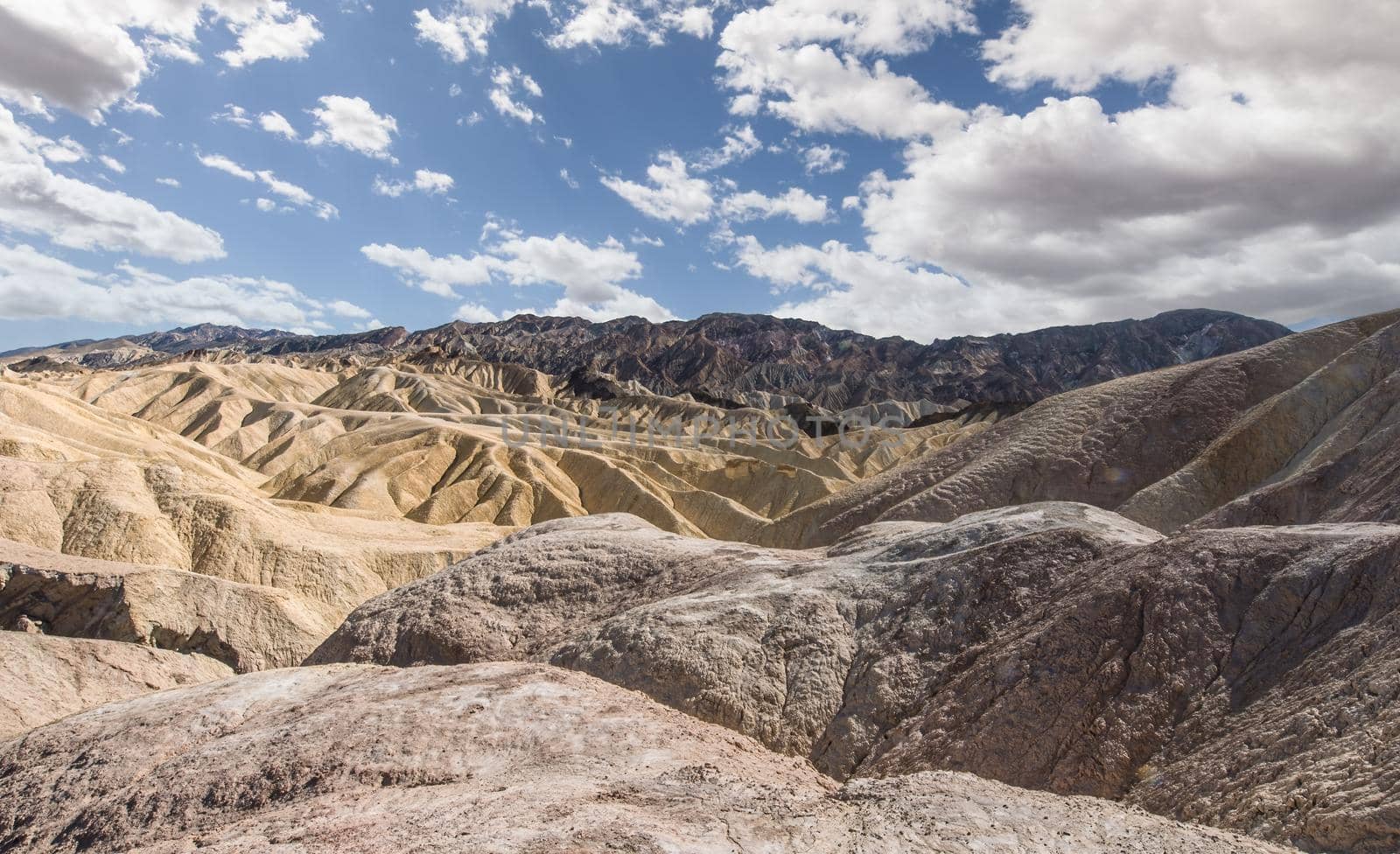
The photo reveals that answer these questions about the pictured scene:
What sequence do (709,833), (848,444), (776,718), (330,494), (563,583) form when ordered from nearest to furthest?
1. (709,833)
2. (776,718)
3. (563,583)
4. (330,494)
5. (848,444)

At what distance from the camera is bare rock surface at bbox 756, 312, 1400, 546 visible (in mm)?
18375

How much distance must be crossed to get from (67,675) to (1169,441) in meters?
24.5

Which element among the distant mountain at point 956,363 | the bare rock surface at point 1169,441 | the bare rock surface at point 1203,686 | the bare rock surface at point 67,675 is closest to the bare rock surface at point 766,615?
the bare rock surface at point 1203,686

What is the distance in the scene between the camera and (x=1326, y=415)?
18.9 m

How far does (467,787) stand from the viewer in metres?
5.91

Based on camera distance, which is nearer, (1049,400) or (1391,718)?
(1391,718)

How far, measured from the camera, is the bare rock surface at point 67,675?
1332 centimetres

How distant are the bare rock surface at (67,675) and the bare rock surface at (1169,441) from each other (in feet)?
49.5

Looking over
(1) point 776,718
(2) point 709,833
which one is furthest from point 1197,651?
(2) point 709,833

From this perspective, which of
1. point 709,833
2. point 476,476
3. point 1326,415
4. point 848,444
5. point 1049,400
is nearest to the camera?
point 709,833

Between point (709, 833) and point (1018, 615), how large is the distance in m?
5.22

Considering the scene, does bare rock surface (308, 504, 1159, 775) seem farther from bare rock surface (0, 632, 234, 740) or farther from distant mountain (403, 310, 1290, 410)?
distant mountain (403, 310, 1290, 410)

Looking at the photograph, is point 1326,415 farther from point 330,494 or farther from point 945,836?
point 330,494

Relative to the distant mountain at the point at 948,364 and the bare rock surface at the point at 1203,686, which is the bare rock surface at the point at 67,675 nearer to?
the bare rock surface at the point at 1203,686
